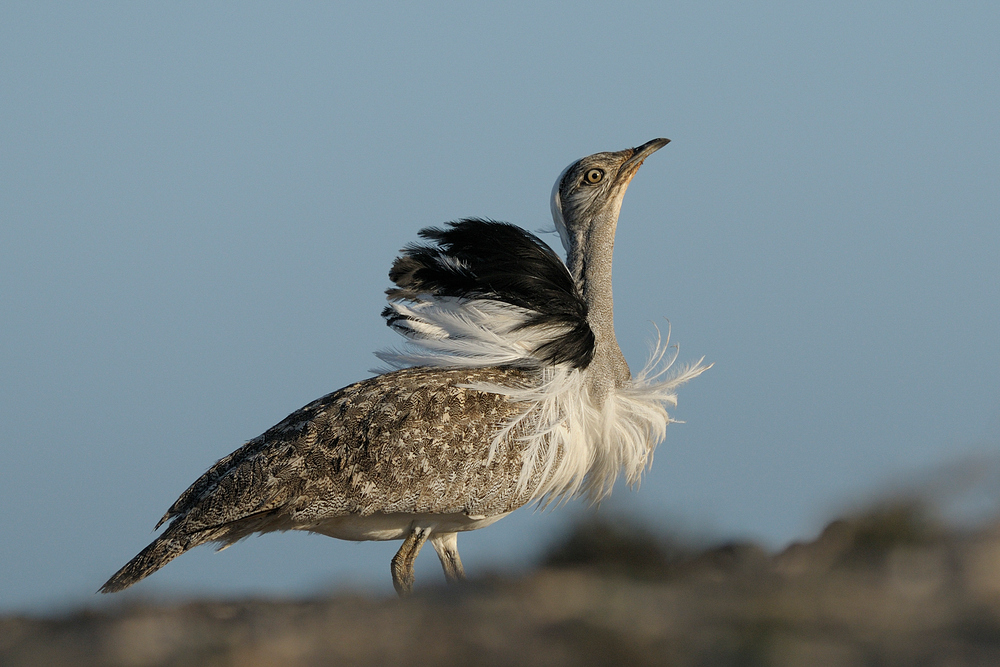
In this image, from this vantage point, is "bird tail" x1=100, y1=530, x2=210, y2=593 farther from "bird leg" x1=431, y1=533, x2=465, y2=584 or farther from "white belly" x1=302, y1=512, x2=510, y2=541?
"bird leg" x1=431, y1=533, x2=465, y2=584

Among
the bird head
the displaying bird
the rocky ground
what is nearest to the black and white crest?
the displaying bird

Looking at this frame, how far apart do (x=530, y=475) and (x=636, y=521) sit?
4.09 feet

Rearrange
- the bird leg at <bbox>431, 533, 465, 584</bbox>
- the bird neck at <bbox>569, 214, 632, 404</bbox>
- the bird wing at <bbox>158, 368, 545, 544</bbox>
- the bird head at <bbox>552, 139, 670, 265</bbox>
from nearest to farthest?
1. the bird wing at <bbox>158, 368, 545, 544</bbox>
2. the bird leg at <bbox>431, 533, 465, 584</bbox>
3. the bird neck at <bbox>569, 214, 632, 404</bbox>
4. the bird head at <bbox>552, 139, 670, 265</bbox>

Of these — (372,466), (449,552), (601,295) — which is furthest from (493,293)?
(449,552)

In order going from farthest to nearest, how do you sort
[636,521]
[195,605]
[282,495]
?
1. [636,521]
2. [282,495]
3. [195,605]

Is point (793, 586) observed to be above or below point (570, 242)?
below

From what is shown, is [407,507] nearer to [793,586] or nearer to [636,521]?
[636,521]

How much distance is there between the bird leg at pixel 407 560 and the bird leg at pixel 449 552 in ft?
1.29

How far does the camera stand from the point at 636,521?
31.1ft

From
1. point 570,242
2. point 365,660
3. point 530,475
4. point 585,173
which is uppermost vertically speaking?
point 585,173

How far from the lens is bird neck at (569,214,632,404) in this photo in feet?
31.8

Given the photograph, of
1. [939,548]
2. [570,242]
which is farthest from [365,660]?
[570,242]

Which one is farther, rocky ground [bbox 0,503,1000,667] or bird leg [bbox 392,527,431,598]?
bird leg [bbox 392,527,431,598]

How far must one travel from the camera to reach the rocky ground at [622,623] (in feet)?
11.7
